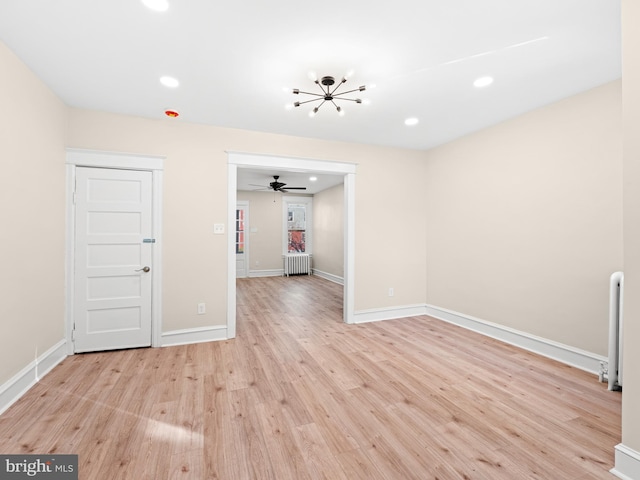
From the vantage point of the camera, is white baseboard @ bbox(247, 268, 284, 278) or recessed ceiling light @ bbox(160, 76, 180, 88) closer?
recessed ceiling light @ bbox(160, 76, 180, 88)

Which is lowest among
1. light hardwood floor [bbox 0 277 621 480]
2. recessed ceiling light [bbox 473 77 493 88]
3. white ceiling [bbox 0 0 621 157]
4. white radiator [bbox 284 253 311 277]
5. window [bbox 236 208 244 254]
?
light hardwood floor [bbox 0 277 621 480]

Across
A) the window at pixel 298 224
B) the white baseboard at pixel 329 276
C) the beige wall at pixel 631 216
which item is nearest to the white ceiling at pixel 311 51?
the beige wall at pixel 631 216

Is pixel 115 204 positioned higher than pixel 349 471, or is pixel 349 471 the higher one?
pixel 115 204

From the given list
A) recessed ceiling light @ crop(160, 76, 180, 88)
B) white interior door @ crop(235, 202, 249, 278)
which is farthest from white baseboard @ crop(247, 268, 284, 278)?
recessed ceiling light @ crop(160, 76, 180, 88)

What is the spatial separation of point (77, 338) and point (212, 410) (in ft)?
6.78

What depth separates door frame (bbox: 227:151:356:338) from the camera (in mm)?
3656

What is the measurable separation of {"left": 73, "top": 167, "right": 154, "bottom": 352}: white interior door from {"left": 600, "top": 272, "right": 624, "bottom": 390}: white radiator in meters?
4.46

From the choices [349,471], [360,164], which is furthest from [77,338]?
[360,164]

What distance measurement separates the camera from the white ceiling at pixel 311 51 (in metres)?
1.76

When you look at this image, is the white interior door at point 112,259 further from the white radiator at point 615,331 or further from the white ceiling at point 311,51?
the white radiator at point 615,331

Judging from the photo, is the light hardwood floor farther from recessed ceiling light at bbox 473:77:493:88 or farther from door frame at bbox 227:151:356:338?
recessed ceiling light at bbox 473:77:493:88

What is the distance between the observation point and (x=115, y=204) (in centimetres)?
322

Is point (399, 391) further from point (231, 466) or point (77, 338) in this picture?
point (77, 338)

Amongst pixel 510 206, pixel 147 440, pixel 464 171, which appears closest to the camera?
pixel 147 440
